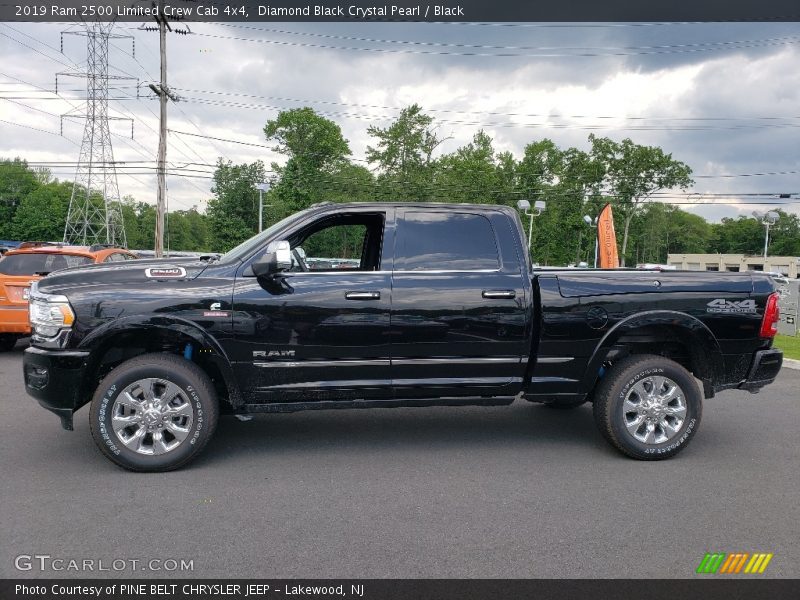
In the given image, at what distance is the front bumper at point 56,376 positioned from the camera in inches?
172

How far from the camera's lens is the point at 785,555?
10.8ft

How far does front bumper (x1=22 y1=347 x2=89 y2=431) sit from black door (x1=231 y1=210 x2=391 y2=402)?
1.12 meters

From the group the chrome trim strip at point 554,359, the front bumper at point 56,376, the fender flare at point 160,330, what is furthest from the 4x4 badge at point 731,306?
the front bumper at point 56,376

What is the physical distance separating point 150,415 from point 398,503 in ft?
6.38

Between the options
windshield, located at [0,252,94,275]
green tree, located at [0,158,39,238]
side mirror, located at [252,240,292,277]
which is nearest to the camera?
side mirror, located at [252,240,292,277]

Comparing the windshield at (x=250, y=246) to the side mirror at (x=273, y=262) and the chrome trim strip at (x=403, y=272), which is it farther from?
the chrome trim strip at (x=403, y=272)

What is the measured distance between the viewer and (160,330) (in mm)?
4484

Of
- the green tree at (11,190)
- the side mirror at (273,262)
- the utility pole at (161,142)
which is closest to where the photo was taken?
the side mirror at (273,262)

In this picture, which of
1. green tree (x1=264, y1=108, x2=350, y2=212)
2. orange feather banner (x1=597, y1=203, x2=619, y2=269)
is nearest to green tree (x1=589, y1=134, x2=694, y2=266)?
green tree (x1=264, y1=108, x2=350, y2=212)

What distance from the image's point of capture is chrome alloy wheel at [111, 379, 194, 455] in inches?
173

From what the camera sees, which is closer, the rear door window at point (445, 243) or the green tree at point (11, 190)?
the rear door window at point (445, 243)

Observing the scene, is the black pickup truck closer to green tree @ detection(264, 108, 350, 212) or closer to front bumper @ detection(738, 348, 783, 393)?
front bumper @ detection(738, 348, 783, 393)

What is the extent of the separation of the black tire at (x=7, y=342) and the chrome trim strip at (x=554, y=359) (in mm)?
8829
